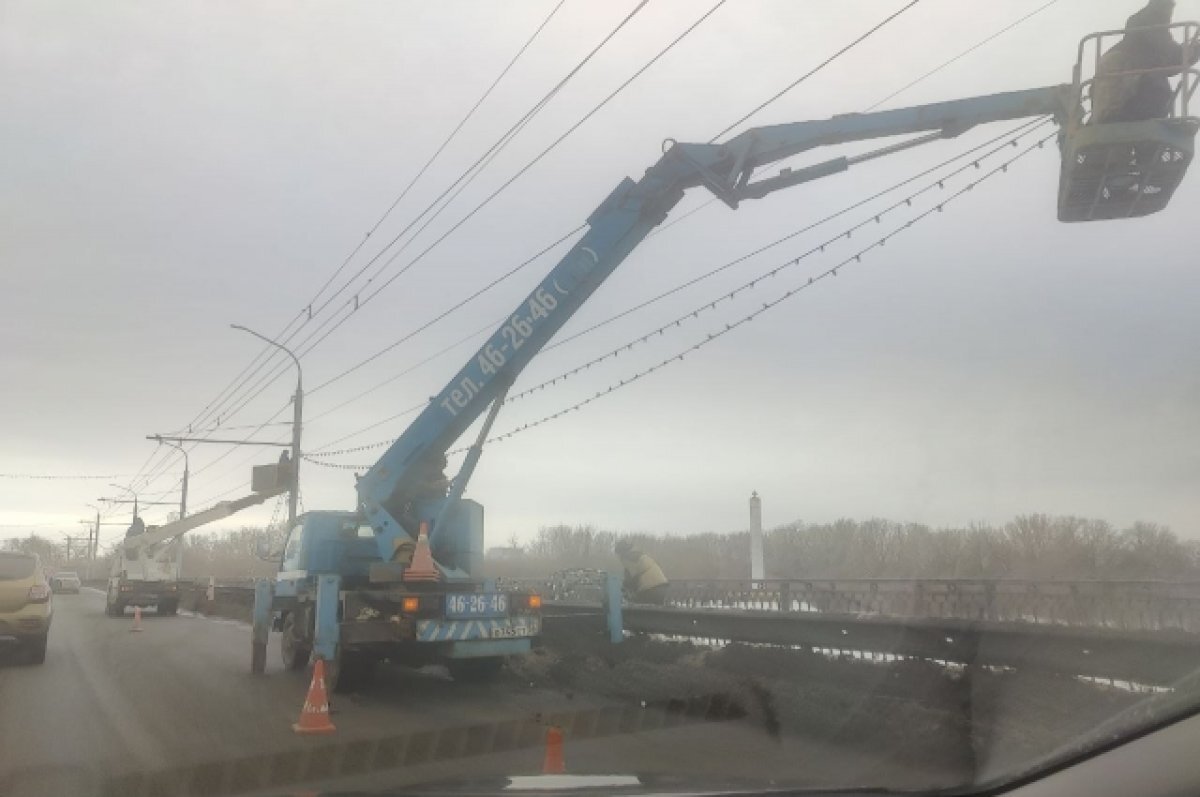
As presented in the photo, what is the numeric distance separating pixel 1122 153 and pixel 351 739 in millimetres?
8037

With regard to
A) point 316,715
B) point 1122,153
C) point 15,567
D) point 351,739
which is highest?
point 1122,153

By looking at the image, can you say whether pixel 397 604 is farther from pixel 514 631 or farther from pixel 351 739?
pixel 351 739

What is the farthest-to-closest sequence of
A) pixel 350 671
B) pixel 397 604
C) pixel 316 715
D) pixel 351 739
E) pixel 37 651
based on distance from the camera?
pixel 37 651, pixel 350 671, pixel 397 604, pixel 316 715, pixel 351 739

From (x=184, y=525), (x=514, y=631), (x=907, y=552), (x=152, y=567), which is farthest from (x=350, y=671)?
(x=152, y=567)

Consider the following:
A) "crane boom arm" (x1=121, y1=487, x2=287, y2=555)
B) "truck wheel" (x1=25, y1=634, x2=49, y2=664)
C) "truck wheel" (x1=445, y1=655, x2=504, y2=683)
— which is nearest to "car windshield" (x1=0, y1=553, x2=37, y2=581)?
"truck wheel" (x1=25, y1=634, x2=49, y2=664)

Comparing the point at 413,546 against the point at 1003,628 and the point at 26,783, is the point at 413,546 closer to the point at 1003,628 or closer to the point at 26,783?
the point at 26,783

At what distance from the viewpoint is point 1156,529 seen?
7.75 meters

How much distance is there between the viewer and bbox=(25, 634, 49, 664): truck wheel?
51.9 ft

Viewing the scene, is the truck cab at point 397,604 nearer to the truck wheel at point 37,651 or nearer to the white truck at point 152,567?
the truck wheel at point 37,651

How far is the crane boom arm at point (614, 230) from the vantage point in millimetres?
10703

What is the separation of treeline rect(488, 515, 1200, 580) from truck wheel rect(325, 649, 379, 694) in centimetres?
703

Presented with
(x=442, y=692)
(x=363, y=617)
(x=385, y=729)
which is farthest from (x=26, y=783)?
(x=442, y=692)

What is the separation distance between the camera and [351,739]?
29.2 ft

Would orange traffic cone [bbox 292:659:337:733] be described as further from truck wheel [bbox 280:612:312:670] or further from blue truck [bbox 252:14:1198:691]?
truck wheel [bbox 280:612:312:670]
